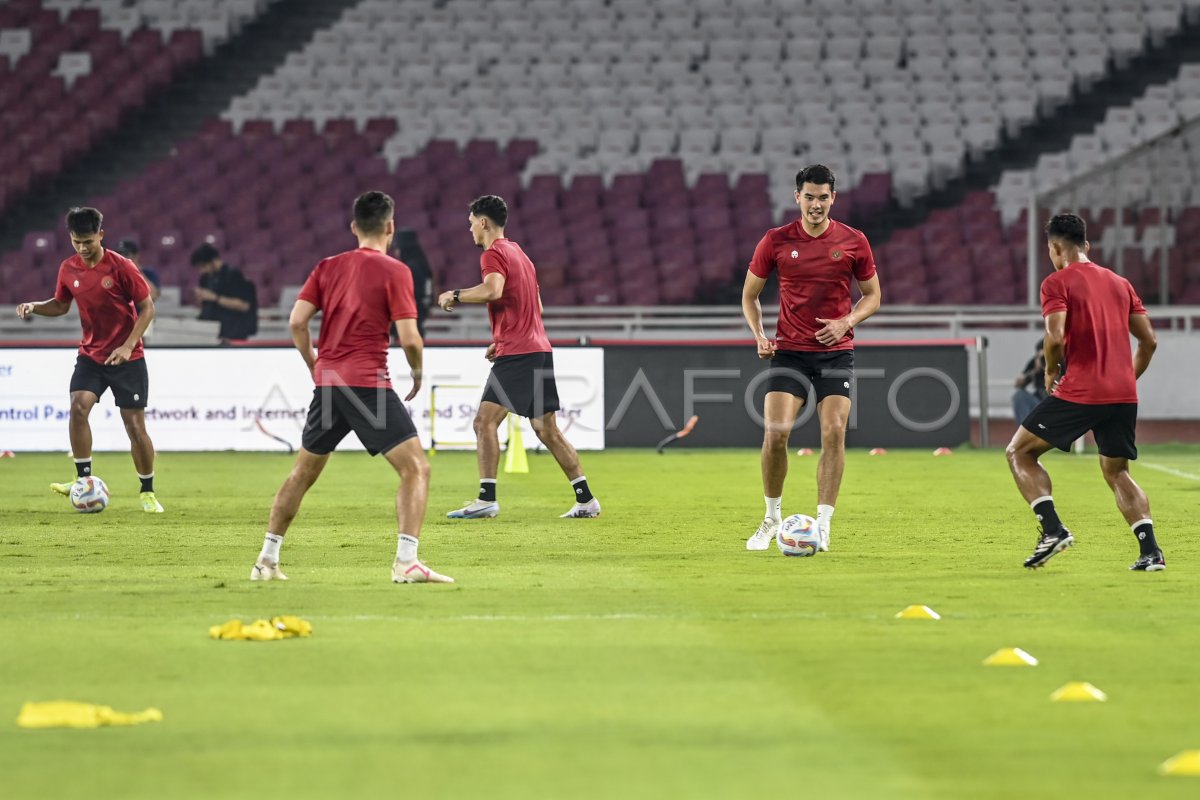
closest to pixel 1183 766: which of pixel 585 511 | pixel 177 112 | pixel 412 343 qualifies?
pixel 412 343

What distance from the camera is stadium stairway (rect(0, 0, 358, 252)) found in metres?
33.0

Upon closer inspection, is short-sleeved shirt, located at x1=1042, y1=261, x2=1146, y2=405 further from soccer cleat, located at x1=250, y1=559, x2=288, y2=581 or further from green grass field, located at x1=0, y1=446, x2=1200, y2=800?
soccer cleat, located at x1=250, y1=559, x2=288, y2=581

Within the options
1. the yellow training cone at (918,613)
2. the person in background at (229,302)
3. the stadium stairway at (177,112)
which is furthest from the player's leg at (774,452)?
the stadium stairway at (177,112)

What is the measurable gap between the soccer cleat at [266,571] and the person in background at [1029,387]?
14130mm

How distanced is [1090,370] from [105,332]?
7.30 meters

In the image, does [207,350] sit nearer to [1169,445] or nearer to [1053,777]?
[1169,445]

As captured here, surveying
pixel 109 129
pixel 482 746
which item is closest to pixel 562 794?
pixel 482 746

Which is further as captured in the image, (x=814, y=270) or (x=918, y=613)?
(x=814, y=270)

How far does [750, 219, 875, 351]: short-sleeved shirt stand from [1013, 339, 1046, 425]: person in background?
11382 millimetres

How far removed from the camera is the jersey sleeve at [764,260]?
10.6 meters

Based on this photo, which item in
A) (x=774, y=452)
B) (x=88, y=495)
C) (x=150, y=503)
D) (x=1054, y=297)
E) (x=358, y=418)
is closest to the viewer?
(x=358, y=418)

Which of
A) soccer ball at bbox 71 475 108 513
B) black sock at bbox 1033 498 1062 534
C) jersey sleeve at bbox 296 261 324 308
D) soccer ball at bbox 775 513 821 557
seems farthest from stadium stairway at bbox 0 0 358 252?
black sock at bbox 1033 498 1062 534

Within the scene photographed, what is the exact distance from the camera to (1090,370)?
9.52 metres

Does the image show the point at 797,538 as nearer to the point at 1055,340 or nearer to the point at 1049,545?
the point at 1049,545
